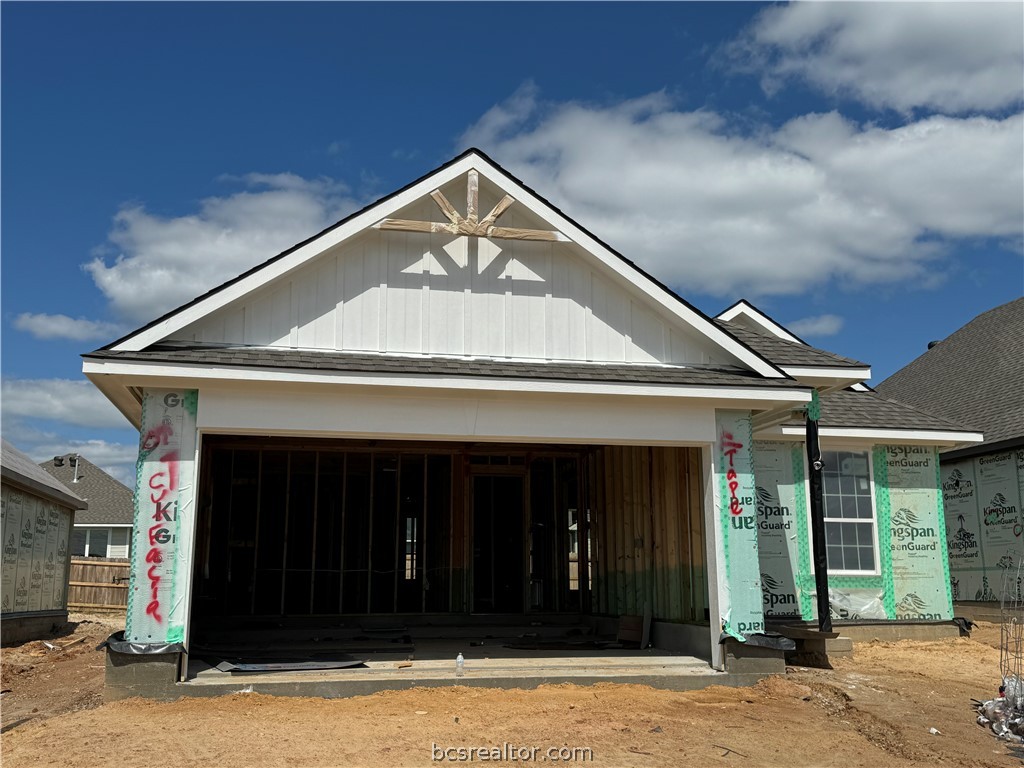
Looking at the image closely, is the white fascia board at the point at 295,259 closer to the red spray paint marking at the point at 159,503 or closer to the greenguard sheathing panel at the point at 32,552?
the red spray paint marking at the point at 159,503

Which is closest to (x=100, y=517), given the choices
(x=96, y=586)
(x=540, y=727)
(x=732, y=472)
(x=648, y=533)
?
(x=96, y=586)

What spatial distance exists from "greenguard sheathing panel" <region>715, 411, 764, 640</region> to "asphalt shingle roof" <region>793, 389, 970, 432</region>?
4.67 metres

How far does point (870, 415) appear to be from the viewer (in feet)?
52.5

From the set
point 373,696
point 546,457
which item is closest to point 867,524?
point 546,457

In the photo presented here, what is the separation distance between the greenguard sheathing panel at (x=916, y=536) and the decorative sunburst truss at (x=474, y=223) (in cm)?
836

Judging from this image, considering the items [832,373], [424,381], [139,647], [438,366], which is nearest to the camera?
[139,647]

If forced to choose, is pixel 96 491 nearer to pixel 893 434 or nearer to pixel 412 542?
pixel 412 542

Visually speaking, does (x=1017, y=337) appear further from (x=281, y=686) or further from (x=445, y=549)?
(x=281, y=686)

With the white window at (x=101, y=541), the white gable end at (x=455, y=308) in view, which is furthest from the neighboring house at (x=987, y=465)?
the white window at (x=101, y=541)

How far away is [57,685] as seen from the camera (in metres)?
12.3

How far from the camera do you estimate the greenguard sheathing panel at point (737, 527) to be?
427 inches

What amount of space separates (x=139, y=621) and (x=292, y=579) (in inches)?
300

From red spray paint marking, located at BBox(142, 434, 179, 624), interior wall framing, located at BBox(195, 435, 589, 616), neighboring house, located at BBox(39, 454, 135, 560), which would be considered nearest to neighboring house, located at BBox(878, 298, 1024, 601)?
interior wall framing, located at BBox(195, 435, 589, 616)

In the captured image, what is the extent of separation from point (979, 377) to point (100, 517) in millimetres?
34962
